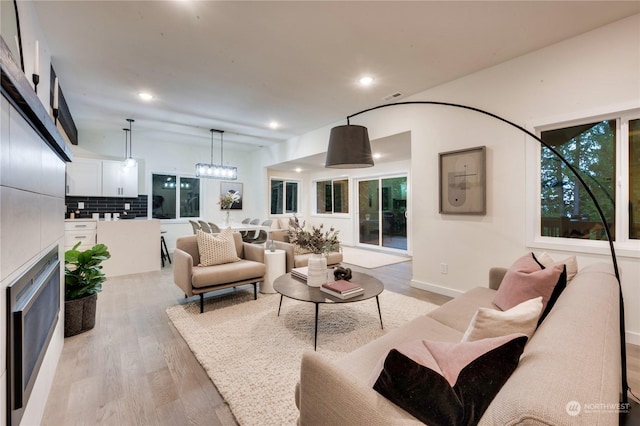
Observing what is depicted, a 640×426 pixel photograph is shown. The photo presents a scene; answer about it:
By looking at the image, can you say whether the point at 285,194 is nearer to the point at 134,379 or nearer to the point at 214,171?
the point at 214,171

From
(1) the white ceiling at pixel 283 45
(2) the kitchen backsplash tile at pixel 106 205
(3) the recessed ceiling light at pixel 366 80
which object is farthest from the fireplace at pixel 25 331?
(2) the kitchen backsplash tile at pixel 106 205

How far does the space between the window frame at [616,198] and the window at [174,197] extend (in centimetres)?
701

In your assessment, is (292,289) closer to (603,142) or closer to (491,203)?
(491,203)

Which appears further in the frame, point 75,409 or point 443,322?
point 443,322

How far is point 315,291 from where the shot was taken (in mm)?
2584

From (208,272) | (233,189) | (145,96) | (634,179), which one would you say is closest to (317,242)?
(208,272)

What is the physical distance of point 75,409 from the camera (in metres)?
1.69

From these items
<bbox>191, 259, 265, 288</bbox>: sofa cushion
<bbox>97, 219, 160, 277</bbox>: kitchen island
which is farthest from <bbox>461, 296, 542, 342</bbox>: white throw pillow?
<bbox>97, 219, 160, 277</bbox>: kitchen island

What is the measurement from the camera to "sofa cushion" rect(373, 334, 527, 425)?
0.75 m

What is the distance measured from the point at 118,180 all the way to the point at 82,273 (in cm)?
382

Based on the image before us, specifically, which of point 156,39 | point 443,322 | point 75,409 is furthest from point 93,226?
point 443,322

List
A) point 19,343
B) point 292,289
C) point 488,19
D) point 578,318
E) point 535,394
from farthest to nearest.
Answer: point 292,289 → point 488,19 → point 19,343 → point 578,318 → point 535,394

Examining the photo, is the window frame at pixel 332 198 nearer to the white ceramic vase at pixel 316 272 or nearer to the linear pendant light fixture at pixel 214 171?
the linear pendant light fixture at pixel 214 171

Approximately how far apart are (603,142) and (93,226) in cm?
696
